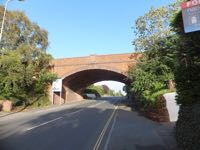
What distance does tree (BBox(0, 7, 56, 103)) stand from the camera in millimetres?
32938

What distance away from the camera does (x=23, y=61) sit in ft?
122

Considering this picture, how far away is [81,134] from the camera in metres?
12.5

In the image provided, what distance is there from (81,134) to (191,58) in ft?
20.8

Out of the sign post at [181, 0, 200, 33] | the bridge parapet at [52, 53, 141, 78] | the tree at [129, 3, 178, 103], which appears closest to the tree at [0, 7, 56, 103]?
the bridge parapet at [52, 53, 141, 78]

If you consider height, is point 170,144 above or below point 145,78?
below

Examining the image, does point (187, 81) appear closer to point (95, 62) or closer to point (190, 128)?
point (190, 128)

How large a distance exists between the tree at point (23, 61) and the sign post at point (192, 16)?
29370 millimetres

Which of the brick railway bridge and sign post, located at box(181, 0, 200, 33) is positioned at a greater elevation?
the brick railway bridge

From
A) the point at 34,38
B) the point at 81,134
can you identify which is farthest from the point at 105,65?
the point at 81,134

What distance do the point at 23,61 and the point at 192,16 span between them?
3407 cm

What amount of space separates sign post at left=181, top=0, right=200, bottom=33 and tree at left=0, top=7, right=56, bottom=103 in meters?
29.4

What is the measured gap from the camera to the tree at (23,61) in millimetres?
32938

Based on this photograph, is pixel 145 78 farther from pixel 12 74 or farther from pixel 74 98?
pixel 74 98

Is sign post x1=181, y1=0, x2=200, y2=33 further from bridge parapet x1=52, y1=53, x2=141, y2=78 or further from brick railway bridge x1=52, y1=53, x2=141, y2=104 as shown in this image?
brick railway bridge x1=52, y1=53, x2=141, y2=104
